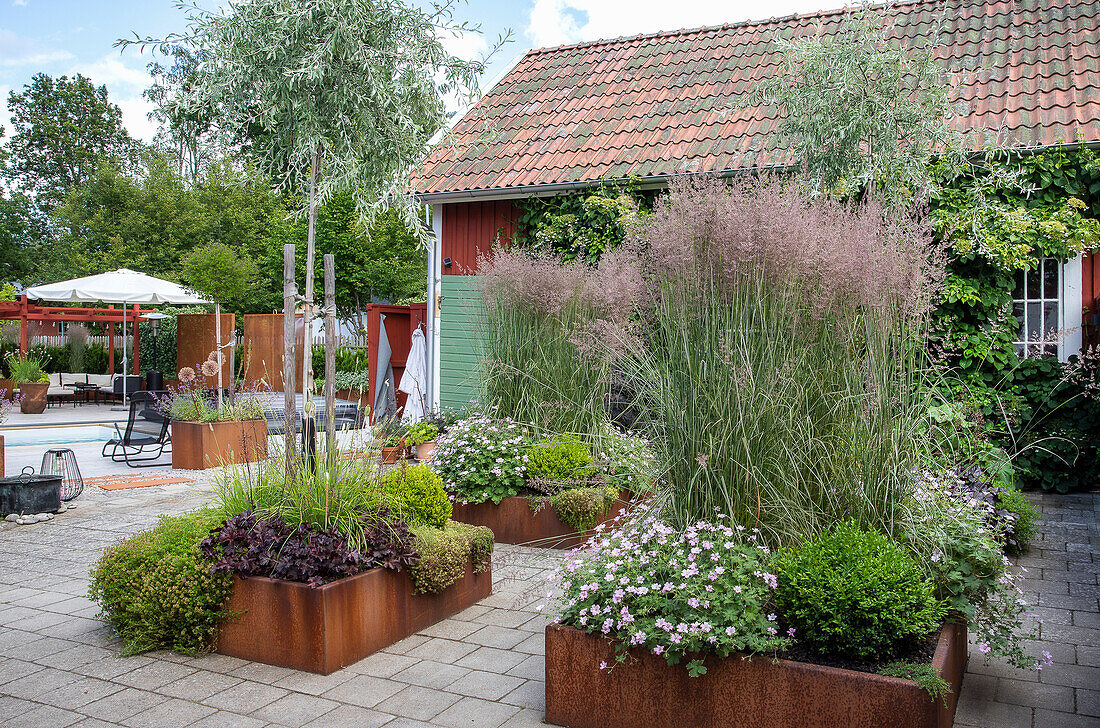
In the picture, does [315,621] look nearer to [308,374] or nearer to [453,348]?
[308,374]

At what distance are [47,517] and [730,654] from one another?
5.28m

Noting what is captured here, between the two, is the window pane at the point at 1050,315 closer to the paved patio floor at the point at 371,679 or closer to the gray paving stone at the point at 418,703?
the paved patio floor at the point at 371,679

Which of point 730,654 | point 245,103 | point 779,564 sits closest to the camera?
point 730,654

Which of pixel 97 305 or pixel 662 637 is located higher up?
pixel 97 305

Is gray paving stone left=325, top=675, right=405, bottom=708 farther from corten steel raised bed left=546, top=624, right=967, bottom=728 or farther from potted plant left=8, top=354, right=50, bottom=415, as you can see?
potted plant left=8, top=354, right=50, bottom=415

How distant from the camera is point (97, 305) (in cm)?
2091

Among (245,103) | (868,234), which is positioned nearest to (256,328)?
(245,103)

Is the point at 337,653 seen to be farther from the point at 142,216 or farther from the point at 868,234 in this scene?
the point at 142,216

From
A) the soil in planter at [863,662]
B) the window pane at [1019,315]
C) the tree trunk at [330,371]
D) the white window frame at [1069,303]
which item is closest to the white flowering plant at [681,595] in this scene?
the soil in planter at [863,662]

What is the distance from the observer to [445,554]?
353 cm

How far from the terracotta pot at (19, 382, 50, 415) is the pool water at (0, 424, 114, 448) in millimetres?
2554

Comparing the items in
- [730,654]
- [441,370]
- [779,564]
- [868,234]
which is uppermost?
[868,234]

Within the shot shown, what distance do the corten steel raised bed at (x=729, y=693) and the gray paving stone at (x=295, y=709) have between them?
768mm

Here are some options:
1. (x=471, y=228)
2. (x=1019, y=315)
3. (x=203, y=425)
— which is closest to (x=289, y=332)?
(x=203, y=425)
